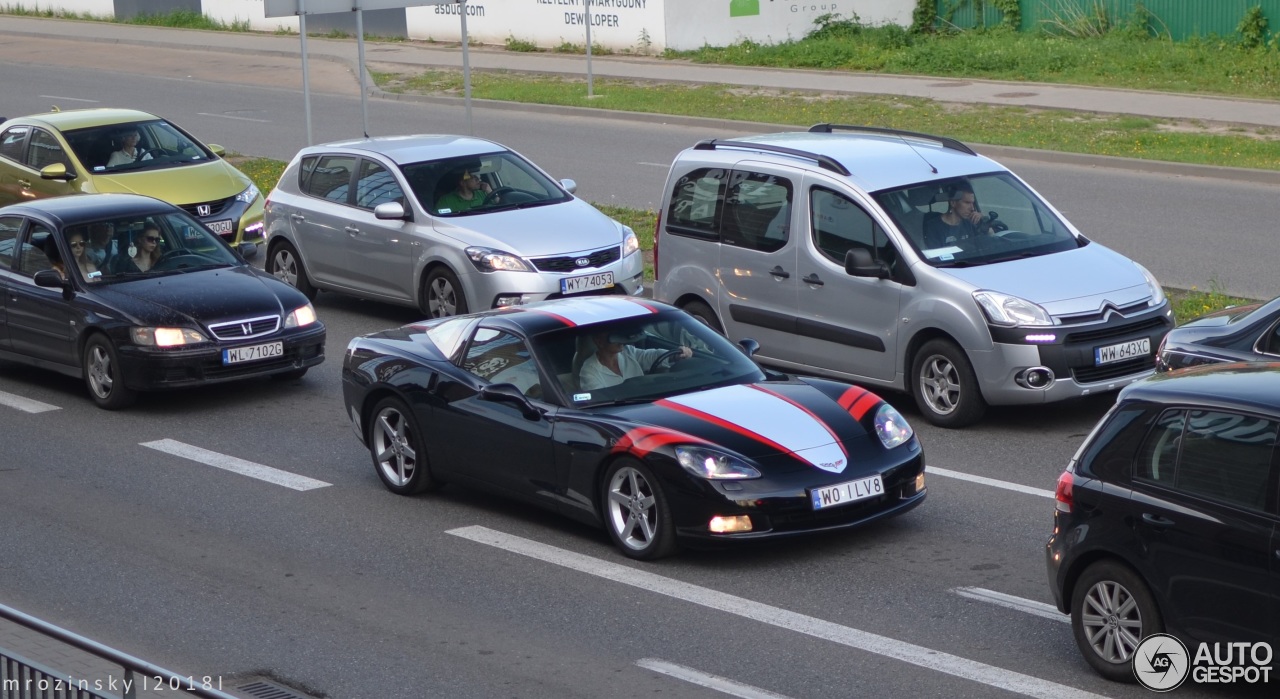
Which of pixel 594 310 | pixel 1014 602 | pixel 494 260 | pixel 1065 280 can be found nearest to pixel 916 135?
pixel 1065 280

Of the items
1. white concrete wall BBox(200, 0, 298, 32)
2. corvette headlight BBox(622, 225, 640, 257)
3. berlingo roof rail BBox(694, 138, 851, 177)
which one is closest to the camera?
berlingo roof rail BBox(694, 138, 851, 177)

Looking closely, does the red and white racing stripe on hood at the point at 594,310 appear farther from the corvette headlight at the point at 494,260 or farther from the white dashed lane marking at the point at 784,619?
the corvette headlight at the point at 494,260

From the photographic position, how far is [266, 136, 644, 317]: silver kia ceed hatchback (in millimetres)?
14703

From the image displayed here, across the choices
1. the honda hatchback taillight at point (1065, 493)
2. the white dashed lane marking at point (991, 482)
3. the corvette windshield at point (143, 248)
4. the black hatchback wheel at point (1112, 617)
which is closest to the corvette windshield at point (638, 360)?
the white dashed lane marking at point (991, 482)

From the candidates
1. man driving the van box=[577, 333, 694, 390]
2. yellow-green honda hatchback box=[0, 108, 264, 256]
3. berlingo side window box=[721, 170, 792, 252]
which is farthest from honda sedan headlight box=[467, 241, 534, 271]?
yellow-green honda hatchback box=[0, 108, 264, 256]

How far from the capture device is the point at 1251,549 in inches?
249

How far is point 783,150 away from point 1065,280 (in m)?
2.49

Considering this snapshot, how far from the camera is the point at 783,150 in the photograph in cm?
1291

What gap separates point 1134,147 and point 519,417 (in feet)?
55.4

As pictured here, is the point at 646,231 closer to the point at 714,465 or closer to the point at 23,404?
the point at 23,404

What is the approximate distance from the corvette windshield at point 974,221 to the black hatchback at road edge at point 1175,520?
480cm

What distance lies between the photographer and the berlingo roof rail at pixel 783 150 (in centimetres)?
1245

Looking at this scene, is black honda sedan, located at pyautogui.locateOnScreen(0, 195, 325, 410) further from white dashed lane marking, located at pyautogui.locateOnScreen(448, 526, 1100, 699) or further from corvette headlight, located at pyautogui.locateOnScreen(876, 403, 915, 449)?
corvette headlight, located at pyautogui.locateOnScreen(876, 403, 915, 449)

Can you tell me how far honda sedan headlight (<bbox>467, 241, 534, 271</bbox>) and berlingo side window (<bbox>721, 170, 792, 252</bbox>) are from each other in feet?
7.34
